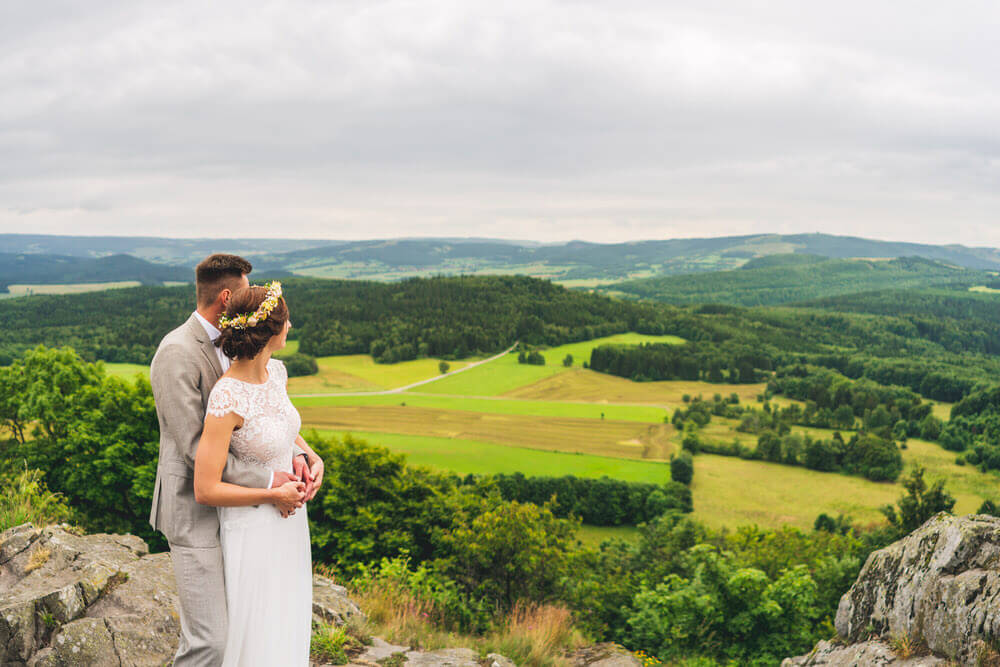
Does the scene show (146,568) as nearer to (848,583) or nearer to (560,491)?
(848,583)

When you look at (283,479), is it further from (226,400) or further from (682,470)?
(682,470)

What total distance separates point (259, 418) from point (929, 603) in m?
6.07

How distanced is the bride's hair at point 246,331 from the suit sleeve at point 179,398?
226 millimetres

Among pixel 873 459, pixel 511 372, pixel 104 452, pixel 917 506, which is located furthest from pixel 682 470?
pixel 104 452

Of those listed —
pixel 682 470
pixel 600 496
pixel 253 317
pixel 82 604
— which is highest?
pixel 253 317

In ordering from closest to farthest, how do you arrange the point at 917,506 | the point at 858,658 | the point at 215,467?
the point at 215,467
the point at 858,658
the point at 917,506

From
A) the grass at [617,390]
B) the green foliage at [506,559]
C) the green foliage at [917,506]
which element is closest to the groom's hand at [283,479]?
the green foliage at [506,559]

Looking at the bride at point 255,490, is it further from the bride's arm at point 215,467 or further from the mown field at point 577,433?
the mown field at point 577,433

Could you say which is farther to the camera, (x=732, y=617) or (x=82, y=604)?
(x=732, y=617)

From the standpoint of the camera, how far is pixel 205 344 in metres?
3.30

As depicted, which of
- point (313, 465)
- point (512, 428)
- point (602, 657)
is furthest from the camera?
point (512, 428)

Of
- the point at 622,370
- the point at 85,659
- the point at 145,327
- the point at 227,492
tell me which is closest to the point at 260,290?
the point at 227,492

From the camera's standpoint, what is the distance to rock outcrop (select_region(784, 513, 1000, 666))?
462 cm

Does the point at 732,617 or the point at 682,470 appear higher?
the point at 732,617
